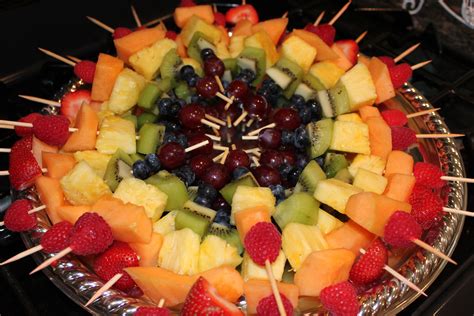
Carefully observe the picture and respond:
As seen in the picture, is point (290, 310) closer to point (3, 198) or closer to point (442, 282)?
point (442, 282)

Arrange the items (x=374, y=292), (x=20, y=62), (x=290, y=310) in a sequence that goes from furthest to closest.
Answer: (x=20, y=62), (x=374, y=292), (x=290, y=310)

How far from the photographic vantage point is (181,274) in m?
1.49

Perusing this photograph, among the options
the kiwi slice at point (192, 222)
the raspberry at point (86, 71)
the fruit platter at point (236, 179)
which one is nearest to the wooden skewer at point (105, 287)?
the fruit platter at point (236, 179)

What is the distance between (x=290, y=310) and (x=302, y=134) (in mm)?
745

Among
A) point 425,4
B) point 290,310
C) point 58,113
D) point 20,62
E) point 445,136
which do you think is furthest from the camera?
point 425,4

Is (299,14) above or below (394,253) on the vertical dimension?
above

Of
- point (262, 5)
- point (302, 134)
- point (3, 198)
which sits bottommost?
point (3, 198)

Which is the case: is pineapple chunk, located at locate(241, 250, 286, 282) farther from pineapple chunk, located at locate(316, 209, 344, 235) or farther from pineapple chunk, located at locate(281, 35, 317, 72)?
pineapple chunk, located at locate(281, 35, 317, 72)

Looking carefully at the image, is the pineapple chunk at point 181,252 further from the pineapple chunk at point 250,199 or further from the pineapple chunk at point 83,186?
the pineapple chunk at point 83,186

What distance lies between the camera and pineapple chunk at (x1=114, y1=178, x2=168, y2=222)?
163cm

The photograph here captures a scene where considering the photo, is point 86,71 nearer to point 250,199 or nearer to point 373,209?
point 250,199

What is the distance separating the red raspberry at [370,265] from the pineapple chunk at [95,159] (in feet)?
3.01

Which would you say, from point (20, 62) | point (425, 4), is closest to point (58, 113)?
point (20, 62)

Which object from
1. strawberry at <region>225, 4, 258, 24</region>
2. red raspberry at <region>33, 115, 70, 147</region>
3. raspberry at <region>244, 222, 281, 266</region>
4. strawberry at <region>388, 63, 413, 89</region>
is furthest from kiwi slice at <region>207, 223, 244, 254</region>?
strawberry at <region>225, 4, 258, 24</region>
